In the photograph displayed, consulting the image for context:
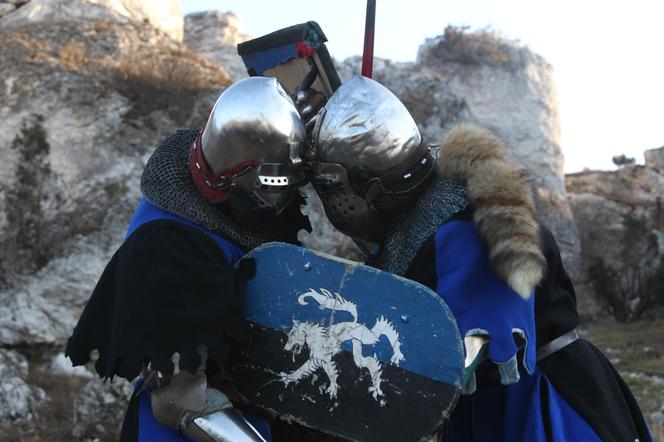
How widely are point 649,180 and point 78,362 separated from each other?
70.6ft

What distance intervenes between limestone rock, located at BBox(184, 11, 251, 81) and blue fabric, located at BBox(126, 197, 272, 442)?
13205mm

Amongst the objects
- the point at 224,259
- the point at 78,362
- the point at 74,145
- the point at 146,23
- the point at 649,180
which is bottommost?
the point at 649,180

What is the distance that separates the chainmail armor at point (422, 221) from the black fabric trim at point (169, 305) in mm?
545

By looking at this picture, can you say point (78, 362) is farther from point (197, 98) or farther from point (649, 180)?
point (649, 180)

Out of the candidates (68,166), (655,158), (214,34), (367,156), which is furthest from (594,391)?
(655,158)

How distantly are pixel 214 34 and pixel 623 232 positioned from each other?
9.83 metres

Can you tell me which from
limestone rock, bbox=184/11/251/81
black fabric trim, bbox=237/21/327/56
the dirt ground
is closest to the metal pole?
black fabric trim, bbox=237/21/327/56

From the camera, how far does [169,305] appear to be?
88.9 inches

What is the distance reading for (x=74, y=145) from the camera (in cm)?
959

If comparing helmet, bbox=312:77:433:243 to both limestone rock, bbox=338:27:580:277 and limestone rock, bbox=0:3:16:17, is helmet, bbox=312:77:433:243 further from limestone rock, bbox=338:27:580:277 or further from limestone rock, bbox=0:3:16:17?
limestone rock, bbox=338:27:580:277

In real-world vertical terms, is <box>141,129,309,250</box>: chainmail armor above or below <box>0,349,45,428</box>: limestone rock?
above

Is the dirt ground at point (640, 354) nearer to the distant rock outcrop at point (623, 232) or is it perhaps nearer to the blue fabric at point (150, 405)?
the distant rock outcrop at point (623, 232)

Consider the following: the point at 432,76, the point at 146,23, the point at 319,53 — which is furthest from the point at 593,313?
the point at 319,53

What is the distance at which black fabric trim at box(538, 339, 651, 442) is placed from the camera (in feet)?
7.93
